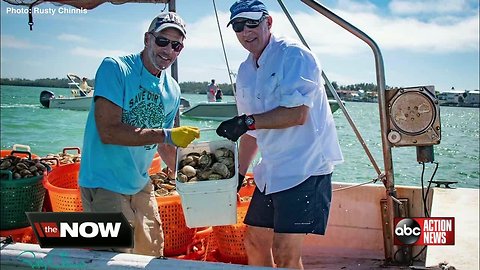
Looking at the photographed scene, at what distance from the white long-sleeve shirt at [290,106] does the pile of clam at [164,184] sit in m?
1.33

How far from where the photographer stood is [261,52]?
258 centimetres

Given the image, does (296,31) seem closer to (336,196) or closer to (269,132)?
(269,132)

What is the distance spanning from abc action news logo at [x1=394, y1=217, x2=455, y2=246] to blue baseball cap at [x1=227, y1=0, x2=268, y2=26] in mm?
1662

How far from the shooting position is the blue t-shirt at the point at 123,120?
94.0 inches

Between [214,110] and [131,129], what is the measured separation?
2333 centimetres

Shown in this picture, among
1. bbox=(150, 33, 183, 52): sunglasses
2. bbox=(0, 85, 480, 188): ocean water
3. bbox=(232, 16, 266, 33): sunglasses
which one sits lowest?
bbox=(0, 85, 480, 188): ocean water

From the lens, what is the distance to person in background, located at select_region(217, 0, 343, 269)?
239 centimetres

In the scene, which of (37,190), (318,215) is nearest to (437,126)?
(318,215)

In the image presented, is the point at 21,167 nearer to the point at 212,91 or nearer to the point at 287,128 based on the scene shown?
the point at 287,128

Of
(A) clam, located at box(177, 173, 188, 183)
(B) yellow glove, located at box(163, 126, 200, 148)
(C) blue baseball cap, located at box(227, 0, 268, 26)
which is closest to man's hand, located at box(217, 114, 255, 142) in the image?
(B) yellow glove, located at box(163, 126, 200, 148)

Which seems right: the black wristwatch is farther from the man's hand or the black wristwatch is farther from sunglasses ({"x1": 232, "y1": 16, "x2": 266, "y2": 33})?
sunglasses ({"x1": 232, "y1": 16, "x2": 266, "y2": 33})

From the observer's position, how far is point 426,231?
10.6 feet

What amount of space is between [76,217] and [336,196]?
8.14 ft

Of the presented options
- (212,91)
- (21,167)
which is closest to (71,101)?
(212,91)
